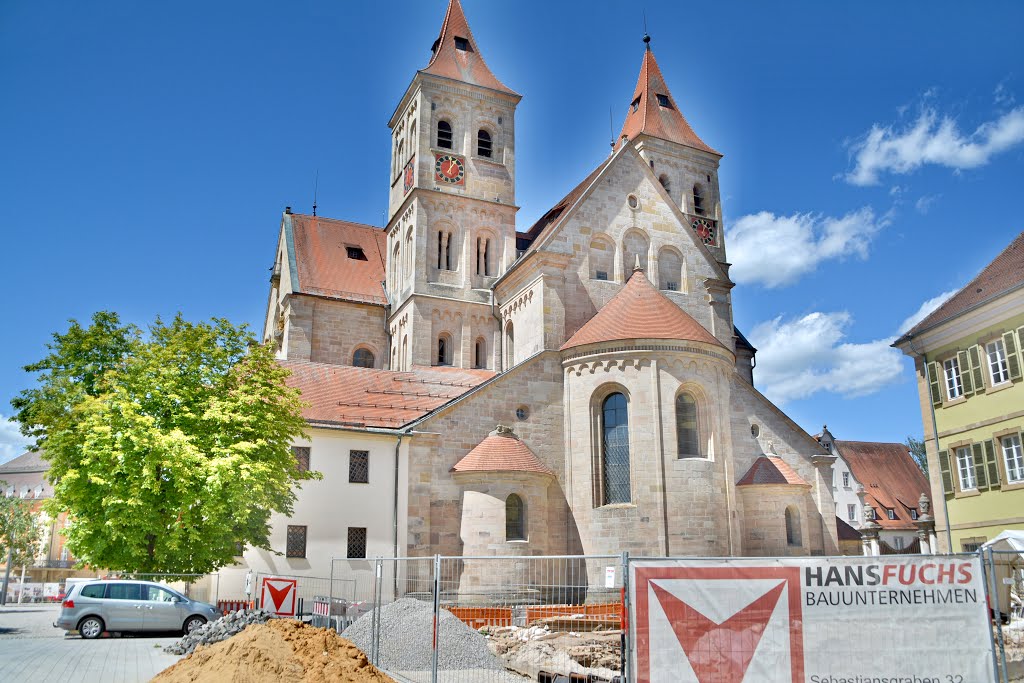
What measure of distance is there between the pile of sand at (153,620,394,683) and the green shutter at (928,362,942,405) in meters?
21.1

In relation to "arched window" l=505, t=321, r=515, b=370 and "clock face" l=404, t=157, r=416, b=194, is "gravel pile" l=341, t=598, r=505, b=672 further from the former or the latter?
"clock face" l=404, t=157, r=416, b=194

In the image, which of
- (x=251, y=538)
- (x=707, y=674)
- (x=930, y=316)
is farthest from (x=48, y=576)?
(x=707, y=674)

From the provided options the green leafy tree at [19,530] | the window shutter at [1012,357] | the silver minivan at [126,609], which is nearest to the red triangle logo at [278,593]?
the silver minivan at [126,609]

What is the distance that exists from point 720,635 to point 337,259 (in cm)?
3604

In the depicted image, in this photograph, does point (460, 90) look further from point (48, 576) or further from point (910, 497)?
point (48, 576)

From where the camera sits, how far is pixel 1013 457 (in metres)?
23.6

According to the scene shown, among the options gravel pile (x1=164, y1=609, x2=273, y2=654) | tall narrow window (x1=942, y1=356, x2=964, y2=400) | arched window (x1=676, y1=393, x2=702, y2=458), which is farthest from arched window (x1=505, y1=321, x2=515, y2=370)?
gravel pile (x1=164, y1=609, x2=273, y2=654)

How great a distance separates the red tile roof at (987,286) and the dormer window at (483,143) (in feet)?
68.6

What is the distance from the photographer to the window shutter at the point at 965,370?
25145mm

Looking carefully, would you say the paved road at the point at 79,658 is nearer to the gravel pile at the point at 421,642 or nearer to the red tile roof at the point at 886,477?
the gravel pile at the point at 421,642

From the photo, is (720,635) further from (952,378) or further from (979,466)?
(952,378)

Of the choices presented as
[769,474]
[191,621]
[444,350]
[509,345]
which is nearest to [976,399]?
[769,474]

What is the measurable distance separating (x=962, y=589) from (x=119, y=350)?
24.4 m

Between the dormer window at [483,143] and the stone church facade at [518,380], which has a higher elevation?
the dormer window at [483,143]
